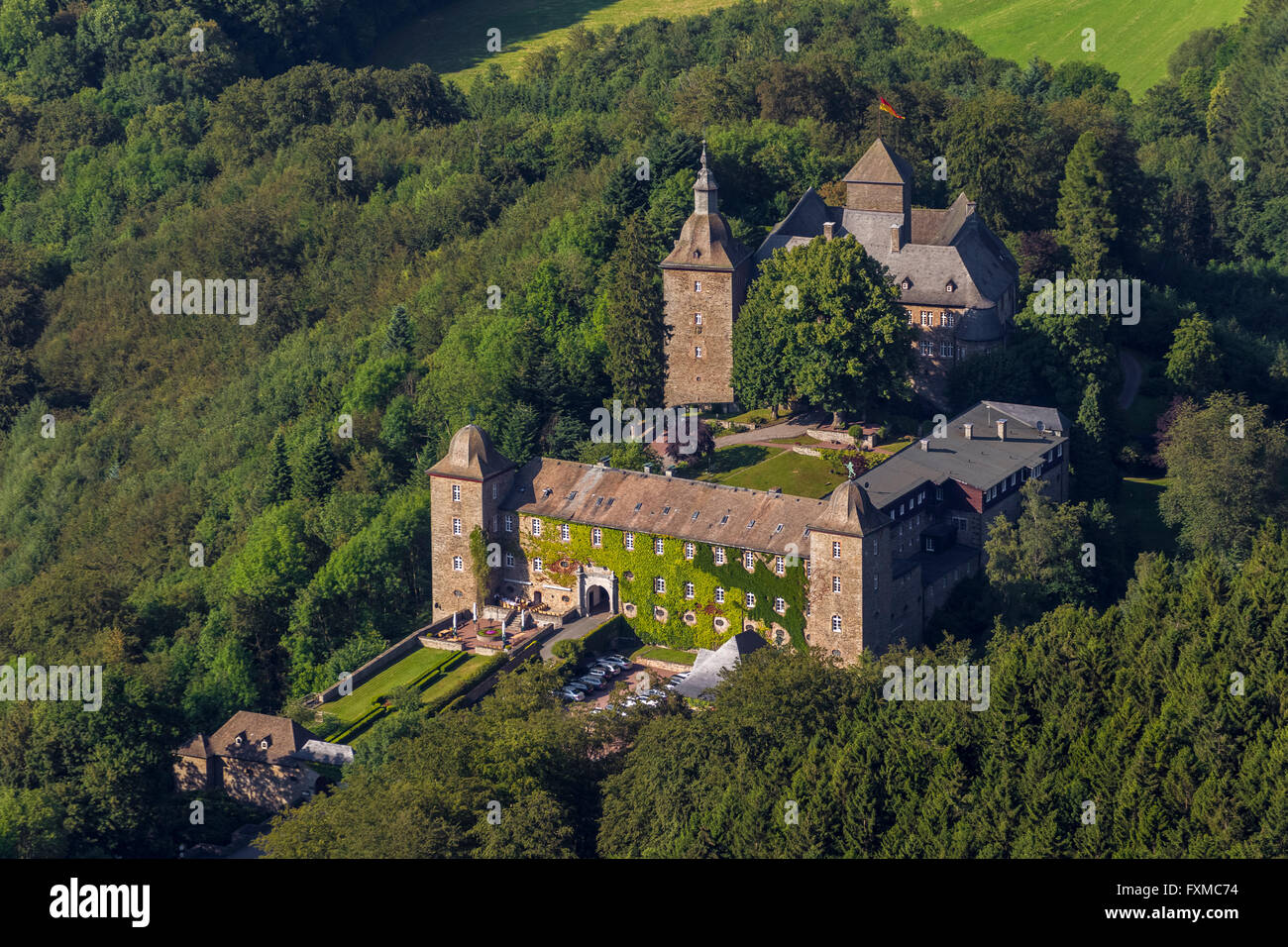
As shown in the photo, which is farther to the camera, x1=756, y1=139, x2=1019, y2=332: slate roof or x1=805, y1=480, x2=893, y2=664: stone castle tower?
x1=756, y1=139, x2=1019, y2=332: slate roof

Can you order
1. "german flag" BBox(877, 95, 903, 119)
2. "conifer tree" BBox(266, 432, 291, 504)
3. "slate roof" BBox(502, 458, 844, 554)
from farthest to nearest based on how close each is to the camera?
"german flag" BBox(877, 95, 903, 119) → "conifer tree" BBox(266, 432, 291, 504) → "slate roof" BBox(502, 458, 844, 554)

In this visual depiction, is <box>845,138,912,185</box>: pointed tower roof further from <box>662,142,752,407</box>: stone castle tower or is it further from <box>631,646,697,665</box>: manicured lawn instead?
<box>631,646,697,665</box>: manicured lawn

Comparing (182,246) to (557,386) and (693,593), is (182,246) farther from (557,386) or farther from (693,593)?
(693,593)

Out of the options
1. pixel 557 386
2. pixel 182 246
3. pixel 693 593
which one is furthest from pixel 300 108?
pixel 693 593

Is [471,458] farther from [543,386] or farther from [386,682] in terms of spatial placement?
[543,386]

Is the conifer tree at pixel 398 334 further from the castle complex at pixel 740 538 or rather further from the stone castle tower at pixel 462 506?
the castle complex at pixel 740 538

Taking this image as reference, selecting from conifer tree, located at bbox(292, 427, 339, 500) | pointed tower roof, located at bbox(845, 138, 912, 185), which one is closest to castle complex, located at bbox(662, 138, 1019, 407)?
pointed tower roof, located at bbox(845, 138, 912, 185)

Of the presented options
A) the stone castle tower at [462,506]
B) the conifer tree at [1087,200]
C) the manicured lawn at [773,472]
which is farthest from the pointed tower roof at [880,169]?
the stone castle tower at [462,506]

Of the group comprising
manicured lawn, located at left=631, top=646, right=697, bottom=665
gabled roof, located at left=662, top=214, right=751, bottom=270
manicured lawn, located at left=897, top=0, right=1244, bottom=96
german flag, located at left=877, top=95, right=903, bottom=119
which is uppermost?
manicured lawn, located at left=897, top=0, right=1244, bottom=96

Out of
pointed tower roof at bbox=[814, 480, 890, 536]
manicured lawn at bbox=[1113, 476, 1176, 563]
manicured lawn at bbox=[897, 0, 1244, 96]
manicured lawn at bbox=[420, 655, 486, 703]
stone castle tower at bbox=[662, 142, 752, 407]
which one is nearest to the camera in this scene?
pointed tower roof at bbox=[814, 480, 890, 536]
